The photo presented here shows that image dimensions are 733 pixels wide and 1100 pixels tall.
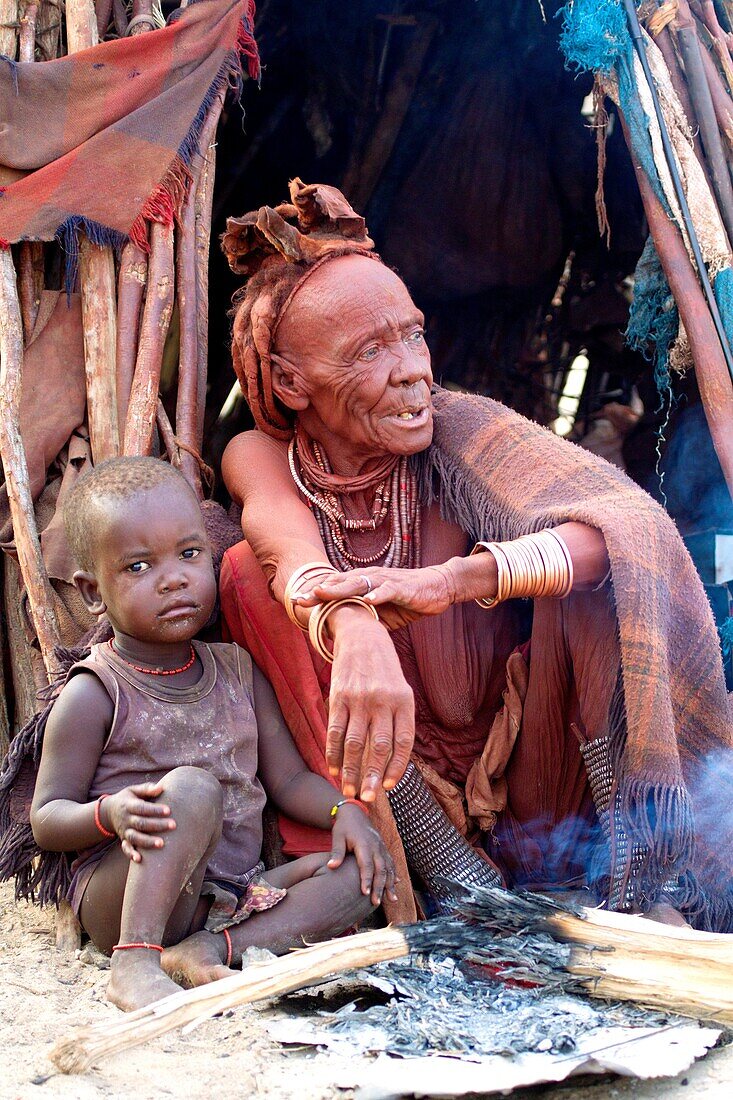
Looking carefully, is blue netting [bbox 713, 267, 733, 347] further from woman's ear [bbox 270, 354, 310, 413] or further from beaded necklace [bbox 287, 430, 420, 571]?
woman's ear [bbox 270, 354, 310, 413]

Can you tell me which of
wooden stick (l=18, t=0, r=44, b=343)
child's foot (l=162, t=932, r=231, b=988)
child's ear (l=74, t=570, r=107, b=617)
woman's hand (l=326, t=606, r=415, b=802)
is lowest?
child's foot (l=162, t=932, r=231, b=988)

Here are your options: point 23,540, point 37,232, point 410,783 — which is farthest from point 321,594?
point 37,232

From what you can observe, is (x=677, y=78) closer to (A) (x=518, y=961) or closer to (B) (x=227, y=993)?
(A) (x=518, y=961)

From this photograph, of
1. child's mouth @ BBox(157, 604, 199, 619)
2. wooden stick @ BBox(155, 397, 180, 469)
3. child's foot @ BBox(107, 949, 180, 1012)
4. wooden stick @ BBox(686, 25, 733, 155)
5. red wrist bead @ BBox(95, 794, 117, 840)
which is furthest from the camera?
wooden stick @ BBox(686, 25, 733, 155)

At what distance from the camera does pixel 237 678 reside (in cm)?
261

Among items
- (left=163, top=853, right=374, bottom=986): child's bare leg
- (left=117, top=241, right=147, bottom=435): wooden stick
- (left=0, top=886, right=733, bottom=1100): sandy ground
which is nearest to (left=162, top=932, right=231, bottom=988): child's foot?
(left=163, top=853, right=374, bottom=986): child's bare leg

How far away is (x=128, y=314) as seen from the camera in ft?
10.6

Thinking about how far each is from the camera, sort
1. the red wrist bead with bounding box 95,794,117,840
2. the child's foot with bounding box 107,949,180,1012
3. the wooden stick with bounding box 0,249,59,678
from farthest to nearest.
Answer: the wooden stick with bounding box 0,249,59,678 → the red wrist bead with bounding box 95,794,117,840 → the child's foot with bounding box 107,949,180,1012

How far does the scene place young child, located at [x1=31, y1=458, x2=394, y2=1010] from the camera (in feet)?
6.93

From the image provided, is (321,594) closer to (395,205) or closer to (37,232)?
(37,232)

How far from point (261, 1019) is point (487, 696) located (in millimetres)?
1115

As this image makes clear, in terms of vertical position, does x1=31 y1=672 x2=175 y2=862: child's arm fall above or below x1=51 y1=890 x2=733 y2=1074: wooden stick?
above

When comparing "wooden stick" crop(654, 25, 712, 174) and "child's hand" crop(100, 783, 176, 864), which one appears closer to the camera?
"child's hand" crop(100, 783, 176, 864)

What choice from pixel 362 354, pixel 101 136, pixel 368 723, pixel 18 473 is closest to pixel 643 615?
pixel 368 723
